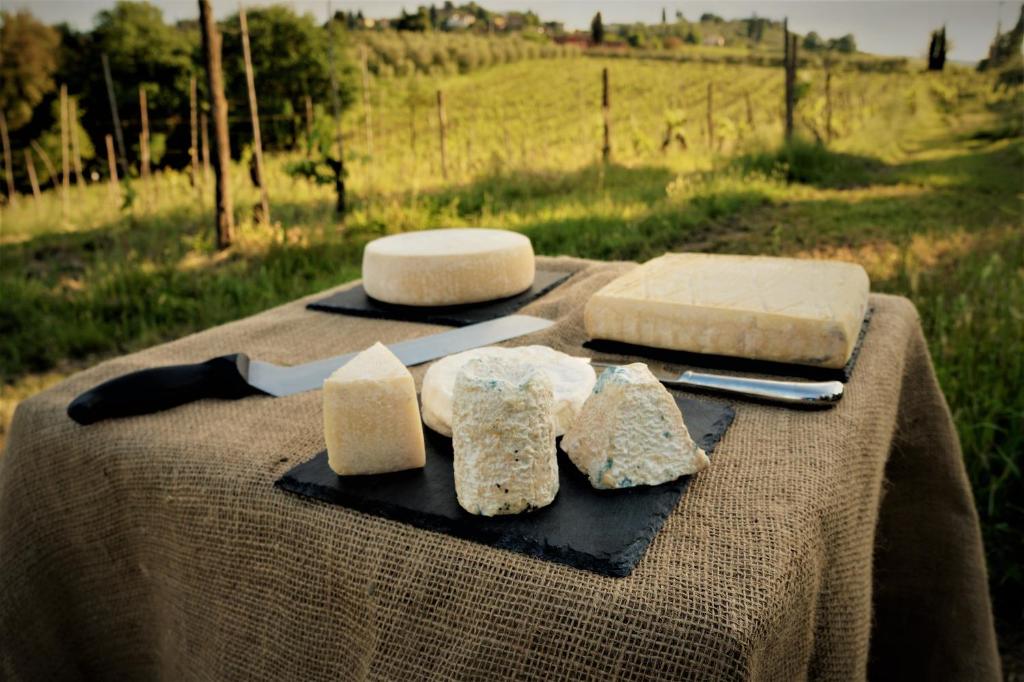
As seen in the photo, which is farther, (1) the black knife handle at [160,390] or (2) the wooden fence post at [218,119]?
(2) the wooden fence post at [218,119]

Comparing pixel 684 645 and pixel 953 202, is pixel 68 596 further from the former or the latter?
pixel 953 202

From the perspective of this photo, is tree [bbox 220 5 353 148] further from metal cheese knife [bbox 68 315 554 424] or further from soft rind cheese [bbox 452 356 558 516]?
soft rind cheese [bbox 452 356 558 516]

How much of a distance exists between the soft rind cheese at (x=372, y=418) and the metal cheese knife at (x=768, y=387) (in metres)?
0.38

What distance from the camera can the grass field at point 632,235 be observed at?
8.97 feet

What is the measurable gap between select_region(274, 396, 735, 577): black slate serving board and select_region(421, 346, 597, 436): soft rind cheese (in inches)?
1.9

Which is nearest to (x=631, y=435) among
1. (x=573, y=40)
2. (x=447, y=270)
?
(x=447, y=270)

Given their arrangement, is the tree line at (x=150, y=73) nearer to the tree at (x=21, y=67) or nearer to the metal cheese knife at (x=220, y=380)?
the tree at (x=21, y=67)

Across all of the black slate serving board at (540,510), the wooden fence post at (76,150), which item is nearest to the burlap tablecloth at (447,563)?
the black slate serving board at (540,510)

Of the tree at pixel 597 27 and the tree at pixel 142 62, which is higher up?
the tree at pixel 142 62

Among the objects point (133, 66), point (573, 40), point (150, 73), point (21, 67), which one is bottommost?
point (21, 67)

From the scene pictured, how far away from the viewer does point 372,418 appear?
0.89m

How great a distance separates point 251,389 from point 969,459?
2.44m

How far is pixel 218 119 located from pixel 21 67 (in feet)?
60.9

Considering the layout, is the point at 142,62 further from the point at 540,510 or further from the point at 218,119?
the point at 540,510
